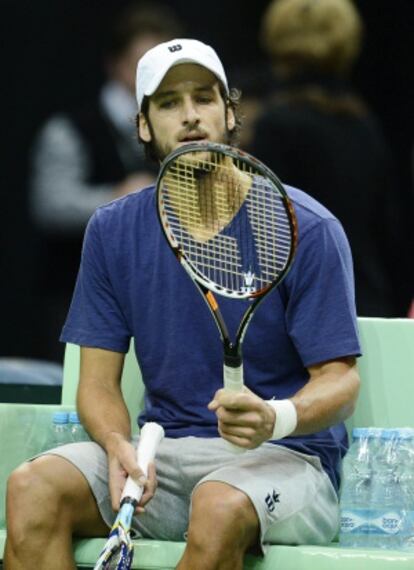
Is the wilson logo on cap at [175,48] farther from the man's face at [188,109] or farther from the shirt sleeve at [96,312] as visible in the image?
the shirt sleeve at [96,312]

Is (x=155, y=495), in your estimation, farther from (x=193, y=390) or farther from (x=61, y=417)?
(x=61, y=417)

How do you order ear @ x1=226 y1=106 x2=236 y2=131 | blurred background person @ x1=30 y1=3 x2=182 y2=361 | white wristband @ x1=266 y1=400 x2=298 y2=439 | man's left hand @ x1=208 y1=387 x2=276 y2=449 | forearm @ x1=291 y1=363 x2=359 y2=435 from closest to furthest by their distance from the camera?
man's left hand @ x1=208 y1=387 x2=276 y2=449 < white wristband @ x1=266 y1=400 x2=298 y2=439 < forearm @ x1=291 y1=363 x2=359 y2=435 < ear @ x1=226 y1=106 x2=236 y2=131 < blurred background person @ x1=30 y1=3 x2=182 y2=361

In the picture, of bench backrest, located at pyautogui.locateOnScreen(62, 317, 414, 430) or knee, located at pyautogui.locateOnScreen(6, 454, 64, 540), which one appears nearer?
knee, located at pyautogui.locateOnScreen(6, 454, 64, 540)

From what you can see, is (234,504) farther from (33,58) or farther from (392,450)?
(33,58)

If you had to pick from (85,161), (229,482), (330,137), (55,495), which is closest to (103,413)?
(55,495)

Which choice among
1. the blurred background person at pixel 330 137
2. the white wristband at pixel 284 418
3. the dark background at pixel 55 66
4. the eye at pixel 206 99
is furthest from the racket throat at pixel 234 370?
the dark background at pixel 55 66

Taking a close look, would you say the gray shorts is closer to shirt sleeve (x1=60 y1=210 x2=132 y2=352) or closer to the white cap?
shirt sleeve (x1=60 y1=210 x2=132 y2=352)

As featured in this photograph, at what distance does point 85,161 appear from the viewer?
6.81 metres

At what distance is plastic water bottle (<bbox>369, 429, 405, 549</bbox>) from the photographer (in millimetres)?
4320

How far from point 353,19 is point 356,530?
2248mm

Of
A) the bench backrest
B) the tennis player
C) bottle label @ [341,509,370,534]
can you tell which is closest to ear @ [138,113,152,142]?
the tennis player

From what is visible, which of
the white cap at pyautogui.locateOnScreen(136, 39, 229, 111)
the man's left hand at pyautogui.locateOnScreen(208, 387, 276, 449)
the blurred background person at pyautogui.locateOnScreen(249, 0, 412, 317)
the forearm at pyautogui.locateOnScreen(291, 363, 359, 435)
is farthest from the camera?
the blurred background person at pyautogui.locateOnScreen(249, 0, 412, 317)

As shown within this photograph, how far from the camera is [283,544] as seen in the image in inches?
166

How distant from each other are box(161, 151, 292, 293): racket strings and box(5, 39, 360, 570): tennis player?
6 centimetres
